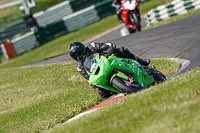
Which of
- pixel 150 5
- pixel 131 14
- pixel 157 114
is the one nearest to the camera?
pixel 157 114

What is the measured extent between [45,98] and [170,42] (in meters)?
4.36

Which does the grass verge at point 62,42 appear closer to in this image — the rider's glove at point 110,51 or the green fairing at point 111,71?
the rider's glove at point 110,51

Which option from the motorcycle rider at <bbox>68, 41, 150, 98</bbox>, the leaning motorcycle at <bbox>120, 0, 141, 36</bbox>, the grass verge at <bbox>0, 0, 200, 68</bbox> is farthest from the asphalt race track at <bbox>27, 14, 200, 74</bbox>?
the grass verge at <bbox>0, 0, 200, 68</bbox>

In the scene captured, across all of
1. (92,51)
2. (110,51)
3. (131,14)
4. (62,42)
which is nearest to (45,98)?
(92,51)

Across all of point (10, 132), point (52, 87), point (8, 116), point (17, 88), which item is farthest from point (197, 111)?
point (17, 88)

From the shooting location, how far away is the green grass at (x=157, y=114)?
154 inches

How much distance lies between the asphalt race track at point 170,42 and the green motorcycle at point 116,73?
227 cm

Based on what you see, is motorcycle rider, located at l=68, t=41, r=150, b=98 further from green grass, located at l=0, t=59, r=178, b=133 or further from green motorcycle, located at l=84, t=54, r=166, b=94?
green grass, located at l=0, t=59, r=178, b=133

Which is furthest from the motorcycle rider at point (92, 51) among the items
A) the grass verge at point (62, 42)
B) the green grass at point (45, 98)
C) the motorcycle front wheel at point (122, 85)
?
the grass verge at point (62, 42)

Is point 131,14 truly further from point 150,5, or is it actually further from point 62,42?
point 150,5

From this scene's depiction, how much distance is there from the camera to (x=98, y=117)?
5.19 m

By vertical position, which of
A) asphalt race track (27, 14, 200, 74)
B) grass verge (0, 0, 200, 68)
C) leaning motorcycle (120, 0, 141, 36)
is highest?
leaning motorcycle (120, 0, 141, 36)

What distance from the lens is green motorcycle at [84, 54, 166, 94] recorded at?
644 centimetres

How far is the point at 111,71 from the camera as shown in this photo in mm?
6445
